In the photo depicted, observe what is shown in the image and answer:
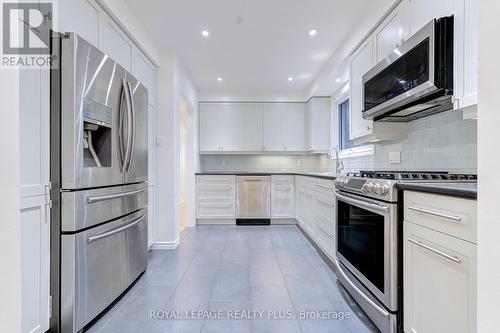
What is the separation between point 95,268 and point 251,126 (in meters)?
3.97

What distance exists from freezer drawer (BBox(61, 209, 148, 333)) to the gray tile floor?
6.9 inches

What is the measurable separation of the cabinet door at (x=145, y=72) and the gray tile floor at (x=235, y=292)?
6.48ft

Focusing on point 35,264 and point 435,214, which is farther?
point 35,264

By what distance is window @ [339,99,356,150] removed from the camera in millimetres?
4466

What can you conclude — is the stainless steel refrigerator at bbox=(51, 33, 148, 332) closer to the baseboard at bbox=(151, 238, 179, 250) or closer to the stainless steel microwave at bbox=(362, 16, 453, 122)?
the baseboard at bbox=(151, 238, 179, 250)

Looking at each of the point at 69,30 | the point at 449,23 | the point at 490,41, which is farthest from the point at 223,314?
the point at 449,23

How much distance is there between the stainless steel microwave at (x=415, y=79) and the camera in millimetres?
1587

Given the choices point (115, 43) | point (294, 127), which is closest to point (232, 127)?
point (294, 127)

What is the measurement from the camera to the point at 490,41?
60cm

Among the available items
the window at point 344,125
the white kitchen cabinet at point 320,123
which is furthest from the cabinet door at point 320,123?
the window at point 344,125

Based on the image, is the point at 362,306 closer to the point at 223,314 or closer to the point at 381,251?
the point at 381,251

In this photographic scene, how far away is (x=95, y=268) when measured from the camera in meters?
1.75

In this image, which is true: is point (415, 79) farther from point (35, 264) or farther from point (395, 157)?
point (35, 264)

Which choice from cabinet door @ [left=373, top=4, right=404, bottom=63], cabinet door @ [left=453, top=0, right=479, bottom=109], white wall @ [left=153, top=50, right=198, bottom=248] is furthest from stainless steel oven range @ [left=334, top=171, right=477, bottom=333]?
white wall @ [left=153, top=50, right=198, bottom=248]
